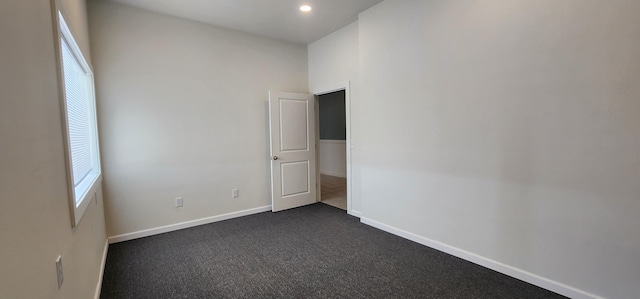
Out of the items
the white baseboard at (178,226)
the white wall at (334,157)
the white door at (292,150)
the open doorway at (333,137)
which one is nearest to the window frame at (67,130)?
the white baseboard at (178,226)

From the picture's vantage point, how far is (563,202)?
6.81 feet

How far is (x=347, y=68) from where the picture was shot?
157 inches

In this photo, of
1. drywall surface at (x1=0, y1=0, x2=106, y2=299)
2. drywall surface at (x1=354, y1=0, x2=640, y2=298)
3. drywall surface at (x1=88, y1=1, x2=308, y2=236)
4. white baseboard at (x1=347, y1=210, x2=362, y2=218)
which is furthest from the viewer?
white baseboard at (x1=347, y1=210, x2=362, y2=218)

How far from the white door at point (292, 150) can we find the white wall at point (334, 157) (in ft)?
9.77

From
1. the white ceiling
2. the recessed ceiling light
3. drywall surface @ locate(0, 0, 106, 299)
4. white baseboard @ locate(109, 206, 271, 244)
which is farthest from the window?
the recessed ceiling light

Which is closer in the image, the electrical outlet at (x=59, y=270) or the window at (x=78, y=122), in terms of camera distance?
the electrical outlet at (x=59, y=270)

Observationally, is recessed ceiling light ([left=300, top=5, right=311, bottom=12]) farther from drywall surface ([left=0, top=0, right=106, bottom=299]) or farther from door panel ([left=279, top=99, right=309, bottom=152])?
drywall surface ([left=0, top=0, right=106, bottom=299])

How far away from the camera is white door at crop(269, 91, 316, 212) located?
425cm

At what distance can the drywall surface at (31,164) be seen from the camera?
81 cm

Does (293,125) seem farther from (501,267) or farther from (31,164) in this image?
(31,164)

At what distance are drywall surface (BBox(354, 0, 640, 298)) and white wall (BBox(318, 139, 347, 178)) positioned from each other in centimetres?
429

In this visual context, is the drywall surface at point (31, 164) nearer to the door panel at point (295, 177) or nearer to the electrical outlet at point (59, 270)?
the electrical outlet at point (59, 270)

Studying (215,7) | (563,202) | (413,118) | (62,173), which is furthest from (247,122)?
(563,202)

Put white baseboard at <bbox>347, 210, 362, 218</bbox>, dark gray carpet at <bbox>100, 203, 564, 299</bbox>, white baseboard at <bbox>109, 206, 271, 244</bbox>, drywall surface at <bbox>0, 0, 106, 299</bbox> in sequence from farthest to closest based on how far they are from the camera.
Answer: white baseboard at <bbox>347, 210, 362, 218</bbox>
white baseboard at <bbox>109, 206, 271, 244</bbox>
dark gray carpet at <bbox>100, 203, 564, 299</bbox>
drywall surface at <bbox>0, 0, 106, 299</bbox>
